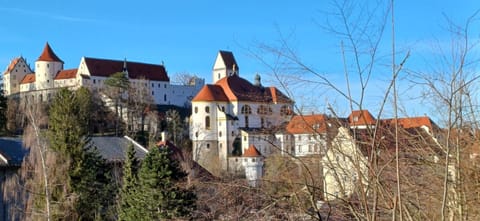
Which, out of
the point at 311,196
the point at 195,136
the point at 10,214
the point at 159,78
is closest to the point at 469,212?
the point at 311,196

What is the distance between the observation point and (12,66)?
244 ft

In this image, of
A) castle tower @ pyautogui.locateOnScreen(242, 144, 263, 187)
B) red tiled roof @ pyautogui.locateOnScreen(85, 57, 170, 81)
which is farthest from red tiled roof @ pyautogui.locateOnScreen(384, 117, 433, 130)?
red tiled roof @ pyautogui.locateOnScreen(85, 57, 170, 81)

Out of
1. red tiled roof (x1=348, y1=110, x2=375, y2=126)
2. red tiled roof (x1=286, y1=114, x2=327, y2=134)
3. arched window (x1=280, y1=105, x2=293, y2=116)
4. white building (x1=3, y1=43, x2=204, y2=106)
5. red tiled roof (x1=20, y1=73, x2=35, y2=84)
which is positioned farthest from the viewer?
red tiled roof (x1=20, y1=73, x2=35, y2=84)

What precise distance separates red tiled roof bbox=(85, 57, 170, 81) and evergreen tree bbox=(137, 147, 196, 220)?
54.9 meters

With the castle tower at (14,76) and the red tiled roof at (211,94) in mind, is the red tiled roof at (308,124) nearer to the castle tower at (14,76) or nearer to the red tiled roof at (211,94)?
the red tiled roof at (211,94)

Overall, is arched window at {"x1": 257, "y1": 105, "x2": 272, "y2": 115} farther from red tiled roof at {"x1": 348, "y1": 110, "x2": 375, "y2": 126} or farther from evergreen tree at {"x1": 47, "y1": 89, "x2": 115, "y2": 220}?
evergreen tree at {"x1": 47, "y1": 89, "x2": 115, "y2": 220}

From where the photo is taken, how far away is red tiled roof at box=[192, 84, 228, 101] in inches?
2148

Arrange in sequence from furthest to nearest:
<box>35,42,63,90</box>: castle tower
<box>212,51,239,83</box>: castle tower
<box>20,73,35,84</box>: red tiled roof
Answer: <box>212,51,239,83</box>: castle tower < <box>20,73,35,84</box>: red tiled roof < <box>35,42,63,90</box>: castle tower

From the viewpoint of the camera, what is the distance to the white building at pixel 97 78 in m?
65.2

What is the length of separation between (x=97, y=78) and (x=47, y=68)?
690 centimetres

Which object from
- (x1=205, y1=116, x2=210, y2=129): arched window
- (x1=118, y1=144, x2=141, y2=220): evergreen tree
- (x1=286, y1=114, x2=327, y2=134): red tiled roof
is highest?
(x1=205, y1=116, x2=210, y2=129): arched window

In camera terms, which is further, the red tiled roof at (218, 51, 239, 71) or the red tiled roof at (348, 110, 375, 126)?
the red tiled roof at (218, 51, 239, 71)

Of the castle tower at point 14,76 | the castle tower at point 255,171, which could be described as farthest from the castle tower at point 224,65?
the castle tower at point 255,171

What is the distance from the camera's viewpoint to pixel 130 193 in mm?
12633
